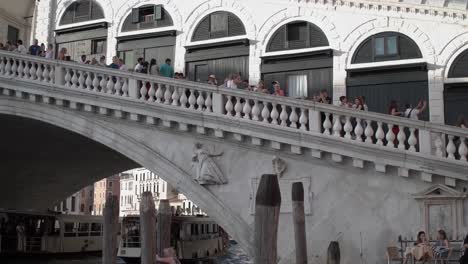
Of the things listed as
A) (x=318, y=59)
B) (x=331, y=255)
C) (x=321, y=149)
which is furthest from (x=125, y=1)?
(x=331, y=255)

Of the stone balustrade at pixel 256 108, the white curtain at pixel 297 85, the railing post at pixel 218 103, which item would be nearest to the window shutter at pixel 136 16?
the stone balustrade at pixel 256 108

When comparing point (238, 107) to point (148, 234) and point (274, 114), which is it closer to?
point (274, 114)

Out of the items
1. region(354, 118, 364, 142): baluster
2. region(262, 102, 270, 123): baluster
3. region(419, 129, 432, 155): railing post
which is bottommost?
region(419, 129, 432, 155): railing post

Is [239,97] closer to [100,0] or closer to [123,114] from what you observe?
[123,114]

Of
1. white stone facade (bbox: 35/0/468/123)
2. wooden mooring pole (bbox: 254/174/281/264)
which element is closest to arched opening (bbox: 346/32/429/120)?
white stone facade (bbox: 35/0/468/123)

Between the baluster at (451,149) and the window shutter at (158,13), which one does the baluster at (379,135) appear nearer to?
the baluster at (451,149)

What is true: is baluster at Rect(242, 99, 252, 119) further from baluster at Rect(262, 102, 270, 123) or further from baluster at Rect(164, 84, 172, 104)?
baluster at Rect(164, 84, 172, 104)

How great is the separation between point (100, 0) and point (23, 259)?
13.2 metres

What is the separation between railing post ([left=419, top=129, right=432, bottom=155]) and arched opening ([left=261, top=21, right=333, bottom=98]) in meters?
4.19

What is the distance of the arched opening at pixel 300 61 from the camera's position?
51.8ft

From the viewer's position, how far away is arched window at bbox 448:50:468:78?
1466 centimetres

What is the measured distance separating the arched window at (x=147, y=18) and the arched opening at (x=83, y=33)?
0.87 metres

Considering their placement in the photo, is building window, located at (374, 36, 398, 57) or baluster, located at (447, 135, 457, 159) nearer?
baluster, located at (447, 135, 457, 159)

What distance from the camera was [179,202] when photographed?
77812mm
